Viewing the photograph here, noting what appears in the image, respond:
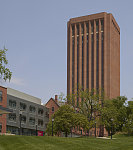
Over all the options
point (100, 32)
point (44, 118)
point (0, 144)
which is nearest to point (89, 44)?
point (100, 32)

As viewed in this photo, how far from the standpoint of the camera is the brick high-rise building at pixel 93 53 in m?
118

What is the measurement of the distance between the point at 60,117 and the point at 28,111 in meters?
23.2

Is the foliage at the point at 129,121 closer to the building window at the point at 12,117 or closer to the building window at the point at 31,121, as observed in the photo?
the building window at the point at 31,121

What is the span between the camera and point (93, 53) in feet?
396

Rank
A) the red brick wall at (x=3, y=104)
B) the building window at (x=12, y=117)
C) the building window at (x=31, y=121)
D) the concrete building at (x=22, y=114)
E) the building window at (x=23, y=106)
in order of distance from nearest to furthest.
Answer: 1. the red brick wall at (x=3, y=104)
2. the concrete building at (x=22, y=114)
3. the building window at (x=12, y=117)
4. the building window at (x=23, y=106)
5. the building window at (x=31, y=121)

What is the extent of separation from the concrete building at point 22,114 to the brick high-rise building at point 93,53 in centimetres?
2938

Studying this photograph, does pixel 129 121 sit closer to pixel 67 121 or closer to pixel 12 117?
pixel 67 121

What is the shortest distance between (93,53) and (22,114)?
2031 inches

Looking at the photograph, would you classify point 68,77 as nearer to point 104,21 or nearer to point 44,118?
point 104,21

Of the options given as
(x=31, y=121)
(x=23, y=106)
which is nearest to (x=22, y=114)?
(x=23, y=106)

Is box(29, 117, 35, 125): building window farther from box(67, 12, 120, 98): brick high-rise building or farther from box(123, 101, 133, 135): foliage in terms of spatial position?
box(67, 12, 120, 98): brick high-rise building

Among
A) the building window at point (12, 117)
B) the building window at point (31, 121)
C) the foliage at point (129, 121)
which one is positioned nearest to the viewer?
the building window at point (12, 117)

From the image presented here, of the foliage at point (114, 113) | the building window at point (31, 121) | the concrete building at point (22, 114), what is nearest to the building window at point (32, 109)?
the concrete building at point (22, 114)

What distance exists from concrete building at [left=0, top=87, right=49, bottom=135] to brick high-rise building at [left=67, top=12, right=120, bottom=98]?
29.4 meters
